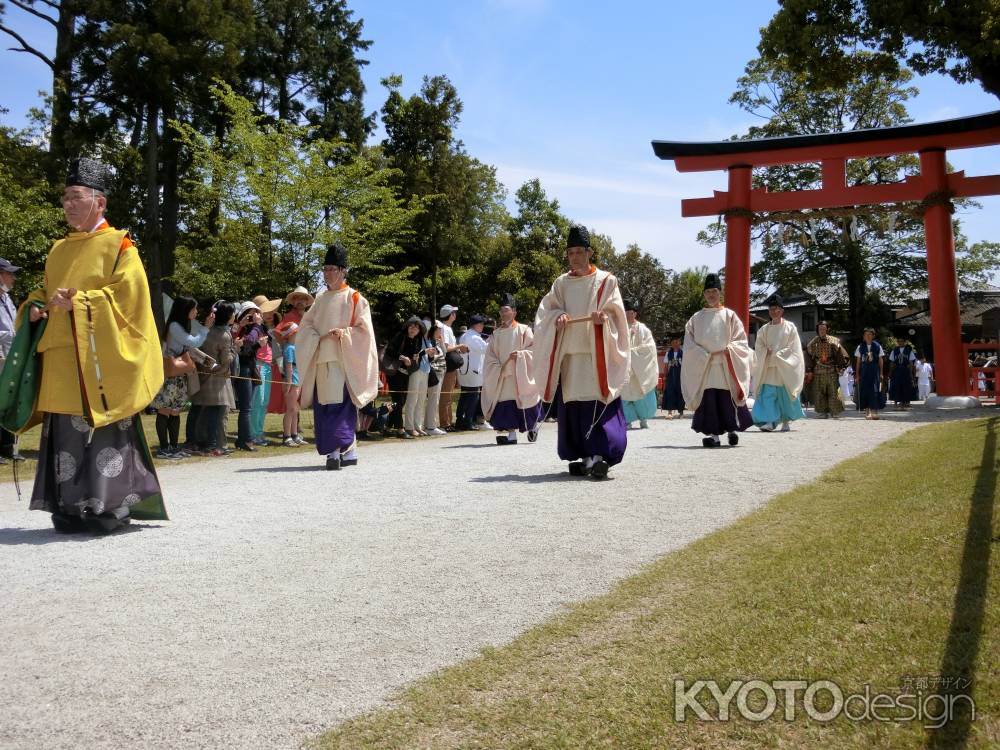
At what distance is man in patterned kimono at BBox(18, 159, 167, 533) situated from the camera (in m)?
5.46

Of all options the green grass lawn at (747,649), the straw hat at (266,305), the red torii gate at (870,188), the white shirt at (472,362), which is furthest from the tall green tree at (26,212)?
the green grass lawn at (747,649)

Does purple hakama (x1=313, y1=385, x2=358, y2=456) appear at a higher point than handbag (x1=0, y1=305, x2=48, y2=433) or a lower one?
lower

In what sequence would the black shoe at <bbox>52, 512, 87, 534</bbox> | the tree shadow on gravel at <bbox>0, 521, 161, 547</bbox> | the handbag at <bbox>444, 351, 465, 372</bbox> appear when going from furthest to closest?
the handbag at <bbox>444, 351, 465, 372</bbox>
the black shoe at <bbox>52, 512, 87, 534</bbox>
the tree shadow on gravel at <bbox>0, 521, 161, 547</bbox>

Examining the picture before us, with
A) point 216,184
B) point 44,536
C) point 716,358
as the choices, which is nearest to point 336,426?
point 44,536

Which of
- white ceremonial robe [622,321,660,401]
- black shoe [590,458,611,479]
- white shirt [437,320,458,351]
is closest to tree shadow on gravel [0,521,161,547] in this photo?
black shoe [590,458,611,479]

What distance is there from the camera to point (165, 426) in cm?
1046

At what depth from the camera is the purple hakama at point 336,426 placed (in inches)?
353

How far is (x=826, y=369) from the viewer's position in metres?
18.0

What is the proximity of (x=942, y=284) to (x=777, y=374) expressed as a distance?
29.3 feet

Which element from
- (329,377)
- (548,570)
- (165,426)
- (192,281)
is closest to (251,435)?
(165,426)

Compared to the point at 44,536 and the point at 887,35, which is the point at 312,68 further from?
the point at 44,536

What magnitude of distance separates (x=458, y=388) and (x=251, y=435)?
6541mm

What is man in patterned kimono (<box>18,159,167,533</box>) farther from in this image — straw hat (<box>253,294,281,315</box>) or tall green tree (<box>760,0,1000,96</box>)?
tall green tree (<box>760,0,1000,96</box>)

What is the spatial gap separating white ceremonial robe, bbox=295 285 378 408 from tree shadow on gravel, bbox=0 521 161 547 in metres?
3.51
